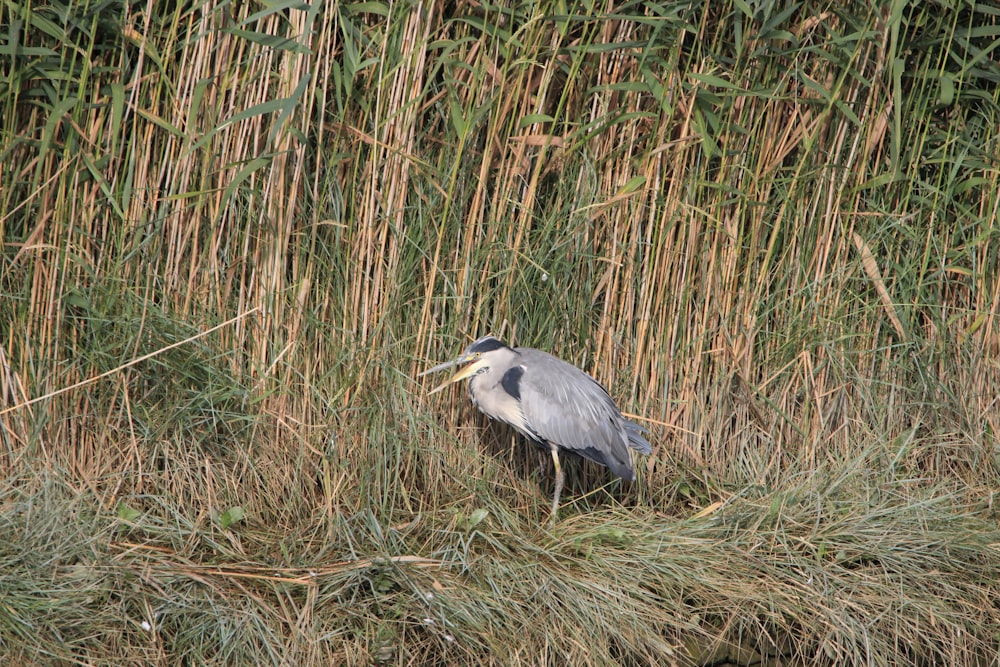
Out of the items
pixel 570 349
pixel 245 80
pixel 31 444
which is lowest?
pixel 31 444

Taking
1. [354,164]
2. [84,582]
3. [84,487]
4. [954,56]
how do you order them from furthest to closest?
[954,56]
[354,164]
[84,487]
[84,582]

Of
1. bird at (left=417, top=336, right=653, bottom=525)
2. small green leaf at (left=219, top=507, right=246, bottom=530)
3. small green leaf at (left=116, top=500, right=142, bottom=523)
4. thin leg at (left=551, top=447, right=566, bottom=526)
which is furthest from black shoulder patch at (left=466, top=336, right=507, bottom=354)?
small green leaf at (left=116, top=500, right=142, bottom=523)

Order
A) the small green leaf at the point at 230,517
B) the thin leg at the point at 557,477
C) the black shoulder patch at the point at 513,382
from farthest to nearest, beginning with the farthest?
the thin leg at the point at 557,477 → the black shoulder patch at the point at 513,382 → the small green leaf at the point at 230,517

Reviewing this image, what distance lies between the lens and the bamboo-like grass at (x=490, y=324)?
9.83 feet

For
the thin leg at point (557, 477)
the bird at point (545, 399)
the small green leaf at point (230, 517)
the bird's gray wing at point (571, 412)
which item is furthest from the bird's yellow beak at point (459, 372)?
the small green leaf at point (230, 517)

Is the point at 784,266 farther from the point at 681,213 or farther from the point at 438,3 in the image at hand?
the point at 438,3

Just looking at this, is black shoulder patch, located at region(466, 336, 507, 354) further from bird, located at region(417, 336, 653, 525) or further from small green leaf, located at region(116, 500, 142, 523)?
small green leaf, located at region(116, 500, 142, 523)

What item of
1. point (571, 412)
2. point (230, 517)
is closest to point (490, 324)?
point (571, 412)

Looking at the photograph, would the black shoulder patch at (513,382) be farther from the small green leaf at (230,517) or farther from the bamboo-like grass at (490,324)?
the small green leaf at (230,517)

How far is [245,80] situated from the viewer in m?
3.28

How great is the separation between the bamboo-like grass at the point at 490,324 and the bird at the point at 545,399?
180 mm

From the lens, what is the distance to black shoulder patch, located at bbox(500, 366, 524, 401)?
325cm

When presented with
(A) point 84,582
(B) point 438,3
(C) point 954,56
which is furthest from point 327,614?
(C) point 954,56

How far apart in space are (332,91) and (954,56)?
6.67 ft
